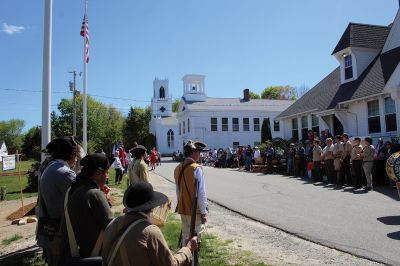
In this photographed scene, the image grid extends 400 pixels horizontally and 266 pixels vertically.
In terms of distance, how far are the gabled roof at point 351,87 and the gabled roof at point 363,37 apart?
1.22m

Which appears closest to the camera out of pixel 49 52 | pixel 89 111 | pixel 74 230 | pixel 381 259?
pixel 74 230

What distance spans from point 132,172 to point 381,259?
472 centimetres

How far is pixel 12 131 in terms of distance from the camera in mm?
142375

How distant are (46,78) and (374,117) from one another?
18.5m

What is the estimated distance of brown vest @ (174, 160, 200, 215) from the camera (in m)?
6.08

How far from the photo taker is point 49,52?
978 centimetres

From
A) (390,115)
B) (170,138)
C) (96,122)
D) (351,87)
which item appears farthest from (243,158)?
(96,122)

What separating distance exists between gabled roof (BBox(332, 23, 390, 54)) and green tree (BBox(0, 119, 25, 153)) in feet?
419

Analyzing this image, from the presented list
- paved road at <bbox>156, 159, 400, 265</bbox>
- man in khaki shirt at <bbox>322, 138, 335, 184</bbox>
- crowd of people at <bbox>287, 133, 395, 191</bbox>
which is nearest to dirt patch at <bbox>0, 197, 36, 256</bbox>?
paved road at <bbox>156, 159, 400, 265</bbox>

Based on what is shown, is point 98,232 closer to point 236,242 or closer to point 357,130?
point 236,242

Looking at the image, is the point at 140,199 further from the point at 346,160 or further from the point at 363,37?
the point at 363,37

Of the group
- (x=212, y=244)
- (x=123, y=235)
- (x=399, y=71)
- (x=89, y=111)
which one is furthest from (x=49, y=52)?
(x=89, y=111)

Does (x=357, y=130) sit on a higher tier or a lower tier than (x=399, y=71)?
lower

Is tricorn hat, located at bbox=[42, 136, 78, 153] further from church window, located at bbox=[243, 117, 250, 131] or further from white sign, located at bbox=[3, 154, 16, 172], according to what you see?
church window, located at bbox=[243, 117, 250, 131]
